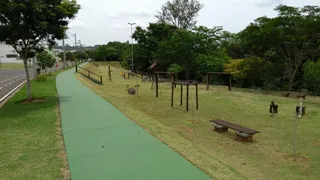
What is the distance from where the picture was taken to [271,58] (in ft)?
76.2

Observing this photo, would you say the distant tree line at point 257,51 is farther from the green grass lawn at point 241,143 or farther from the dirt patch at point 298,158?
the dirt patch at point 298,158

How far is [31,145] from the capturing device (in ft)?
22.4

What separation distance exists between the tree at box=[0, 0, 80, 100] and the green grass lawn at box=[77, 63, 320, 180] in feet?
16.1

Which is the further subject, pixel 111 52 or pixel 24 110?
pixel 111 52

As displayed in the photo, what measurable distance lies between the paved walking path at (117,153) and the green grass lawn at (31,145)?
290mm

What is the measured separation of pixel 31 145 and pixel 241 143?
5748mm

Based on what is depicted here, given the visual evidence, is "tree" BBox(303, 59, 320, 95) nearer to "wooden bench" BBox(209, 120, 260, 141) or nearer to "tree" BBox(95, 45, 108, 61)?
"wooden bench" BBox(209, 120, 260, 141)

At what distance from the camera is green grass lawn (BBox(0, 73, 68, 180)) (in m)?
5.28

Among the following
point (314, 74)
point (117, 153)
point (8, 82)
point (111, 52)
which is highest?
point (111, 52)

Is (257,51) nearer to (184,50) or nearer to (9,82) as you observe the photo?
(184,50)

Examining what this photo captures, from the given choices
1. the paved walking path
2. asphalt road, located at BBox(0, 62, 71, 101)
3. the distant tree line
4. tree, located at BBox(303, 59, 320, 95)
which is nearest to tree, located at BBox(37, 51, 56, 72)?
asphalt road, located at BBox(0, 62, 71, 101)

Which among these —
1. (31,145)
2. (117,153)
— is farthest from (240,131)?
(31,145)

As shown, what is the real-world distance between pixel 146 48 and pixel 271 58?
72.5 ft

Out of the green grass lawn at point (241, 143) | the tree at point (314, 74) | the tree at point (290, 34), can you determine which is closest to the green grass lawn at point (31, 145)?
the green grass lawn at point (241, 143)
